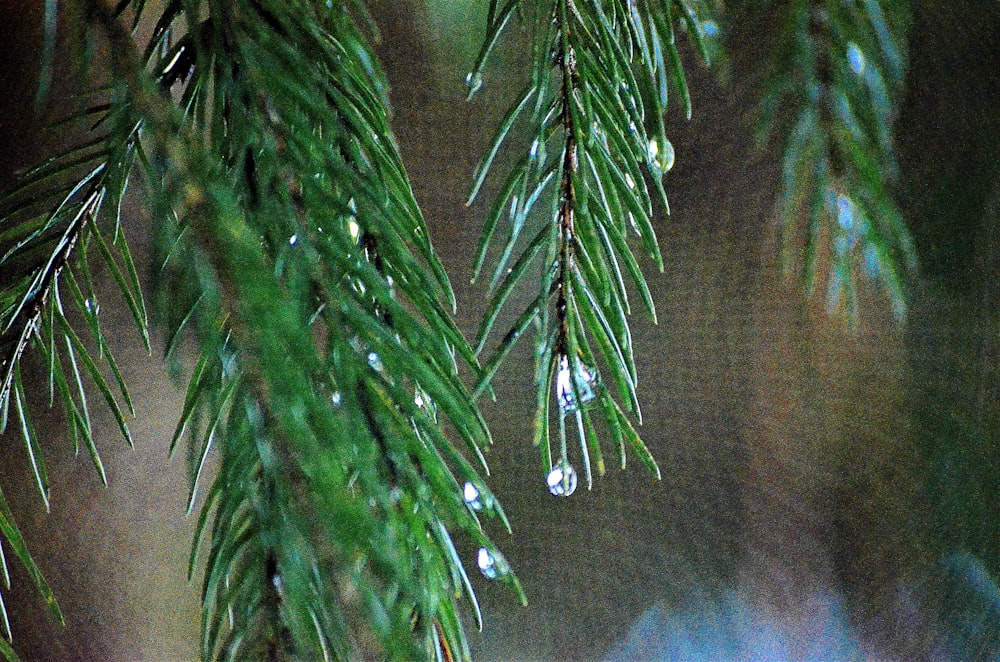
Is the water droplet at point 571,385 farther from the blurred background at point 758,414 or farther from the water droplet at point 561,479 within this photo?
the blurred background at point 758,414

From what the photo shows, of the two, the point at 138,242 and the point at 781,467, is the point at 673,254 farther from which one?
the point at 138,242

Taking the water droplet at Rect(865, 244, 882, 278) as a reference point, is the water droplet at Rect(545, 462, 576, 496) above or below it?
below

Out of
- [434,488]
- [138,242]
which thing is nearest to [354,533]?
[434,488]

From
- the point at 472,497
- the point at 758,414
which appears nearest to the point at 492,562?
the point at 472,497

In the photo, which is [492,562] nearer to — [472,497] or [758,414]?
[472,497]

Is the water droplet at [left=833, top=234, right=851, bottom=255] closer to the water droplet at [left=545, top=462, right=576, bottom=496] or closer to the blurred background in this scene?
the water droplet at [left=545, top=462, right=576, bottom=496]

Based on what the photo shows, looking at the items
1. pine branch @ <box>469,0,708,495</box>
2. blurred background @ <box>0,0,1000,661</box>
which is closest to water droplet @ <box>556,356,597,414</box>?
pine branch @ <box>469,0,708,495</box>

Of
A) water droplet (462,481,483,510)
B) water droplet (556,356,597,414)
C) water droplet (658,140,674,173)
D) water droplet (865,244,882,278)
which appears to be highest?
water droplet (658,140,674,173)
